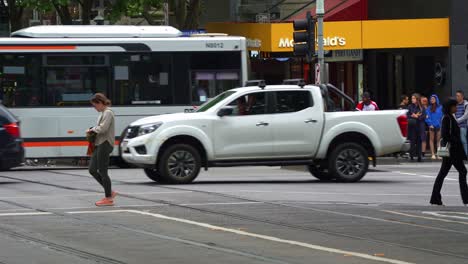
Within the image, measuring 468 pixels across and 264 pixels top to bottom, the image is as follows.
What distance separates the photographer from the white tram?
24.7 m

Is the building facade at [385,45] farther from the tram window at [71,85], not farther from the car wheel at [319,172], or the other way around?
the car wheel at [319,172]

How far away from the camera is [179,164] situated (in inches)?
771

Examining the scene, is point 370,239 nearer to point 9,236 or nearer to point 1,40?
point 9,236

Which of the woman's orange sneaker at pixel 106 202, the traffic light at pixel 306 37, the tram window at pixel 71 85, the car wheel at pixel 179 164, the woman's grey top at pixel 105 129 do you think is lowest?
the woman's orange sneaker at pixel 106 202

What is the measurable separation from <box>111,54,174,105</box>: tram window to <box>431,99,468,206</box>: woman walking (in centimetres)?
1039

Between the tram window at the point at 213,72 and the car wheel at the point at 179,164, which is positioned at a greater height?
the tram window at the point at 213,72

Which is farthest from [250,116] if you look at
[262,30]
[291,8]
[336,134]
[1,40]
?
[291,8]

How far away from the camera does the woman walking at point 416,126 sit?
28125 mm

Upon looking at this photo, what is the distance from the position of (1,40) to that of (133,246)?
14.2 metres

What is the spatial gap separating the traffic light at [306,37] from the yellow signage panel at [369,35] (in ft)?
30.6

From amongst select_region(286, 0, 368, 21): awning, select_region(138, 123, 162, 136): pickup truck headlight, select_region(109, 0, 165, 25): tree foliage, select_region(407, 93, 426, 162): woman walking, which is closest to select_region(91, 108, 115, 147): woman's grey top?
select_region(138, 123, 162, 136): pickup truck headlight

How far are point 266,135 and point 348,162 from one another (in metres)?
1.73

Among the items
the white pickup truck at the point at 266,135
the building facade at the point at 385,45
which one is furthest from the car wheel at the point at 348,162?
the building facade at the point at 385,45

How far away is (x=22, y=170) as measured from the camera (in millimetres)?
25828
